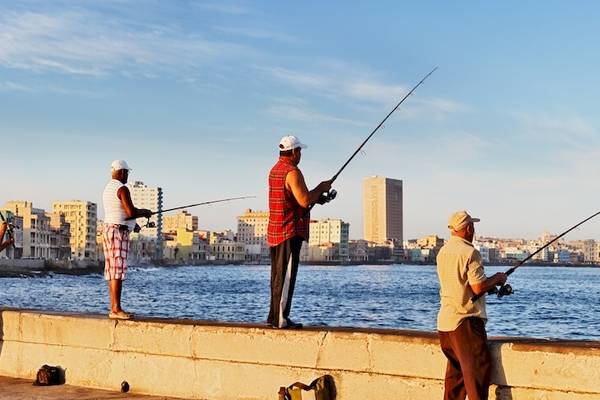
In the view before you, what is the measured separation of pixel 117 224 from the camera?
779cm

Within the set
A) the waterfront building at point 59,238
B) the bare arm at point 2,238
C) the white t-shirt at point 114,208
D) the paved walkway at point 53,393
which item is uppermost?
the waterfront building at point 59,238

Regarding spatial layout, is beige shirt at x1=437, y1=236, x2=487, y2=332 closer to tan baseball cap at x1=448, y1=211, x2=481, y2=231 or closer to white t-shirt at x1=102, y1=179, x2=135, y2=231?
tan baseball cap at x1=448, y1=211, x2=481, y2=231

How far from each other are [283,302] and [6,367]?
3210mm

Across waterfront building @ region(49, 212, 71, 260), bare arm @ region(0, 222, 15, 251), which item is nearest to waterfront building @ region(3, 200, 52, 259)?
waterfront building @ region(49, 212, 71, 260)

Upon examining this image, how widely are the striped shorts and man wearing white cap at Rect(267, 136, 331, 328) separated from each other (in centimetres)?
168

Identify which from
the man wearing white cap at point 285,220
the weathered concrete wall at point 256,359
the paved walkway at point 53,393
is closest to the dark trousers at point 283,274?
the man wearing white cap at point 285,220

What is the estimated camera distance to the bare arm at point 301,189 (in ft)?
21.9

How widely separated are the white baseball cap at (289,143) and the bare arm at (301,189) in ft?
0.68

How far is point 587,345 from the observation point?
5.80 m

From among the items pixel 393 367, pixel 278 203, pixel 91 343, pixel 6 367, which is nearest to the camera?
pixel 393 367

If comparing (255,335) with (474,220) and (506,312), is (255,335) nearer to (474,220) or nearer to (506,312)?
(474,220)

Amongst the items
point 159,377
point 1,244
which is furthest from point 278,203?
point 1,244

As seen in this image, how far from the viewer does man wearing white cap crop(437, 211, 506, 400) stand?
552 centimetres

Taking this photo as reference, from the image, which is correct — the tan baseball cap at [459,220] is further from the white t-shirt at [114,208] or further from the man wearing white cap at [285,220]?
the white t-shirt at [114,208]
